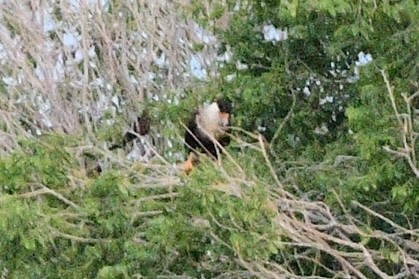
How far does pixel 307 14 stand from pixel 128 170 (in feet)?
3.66

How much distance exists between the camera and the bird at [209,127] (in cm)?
592

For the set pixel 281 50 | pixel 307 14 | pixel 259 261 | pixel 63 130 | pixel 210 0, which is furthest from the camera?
pixel 63 130

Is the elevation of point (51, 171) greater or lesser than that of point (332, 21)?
lesser

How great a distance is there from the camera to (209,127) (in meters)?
6.13

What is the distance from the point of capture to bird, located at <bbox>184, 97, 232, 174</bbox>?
5.92 metres

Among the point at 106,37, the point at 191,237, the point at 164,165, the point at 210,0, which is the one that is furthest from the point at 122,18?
the point at 191,237

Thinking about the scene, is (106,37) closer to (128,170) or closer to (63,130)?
(63,130)

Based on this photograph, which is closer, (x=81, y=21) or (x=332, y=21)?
(x=332, y=21)

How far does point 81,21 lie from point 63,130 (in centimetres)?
87

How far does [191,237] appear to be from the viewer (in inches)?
193

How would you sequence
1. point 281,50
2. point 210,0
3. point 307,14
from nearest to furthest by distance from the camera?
point 307,14, point 281,50, point 210,0

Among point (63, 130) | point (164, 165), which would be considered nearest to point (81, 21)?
point (63, 130)

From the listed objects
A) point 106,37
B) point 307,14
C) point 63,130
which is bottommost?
point 63,130

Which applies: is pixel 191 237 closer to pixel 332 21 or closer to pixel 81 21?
pixel 332 21
